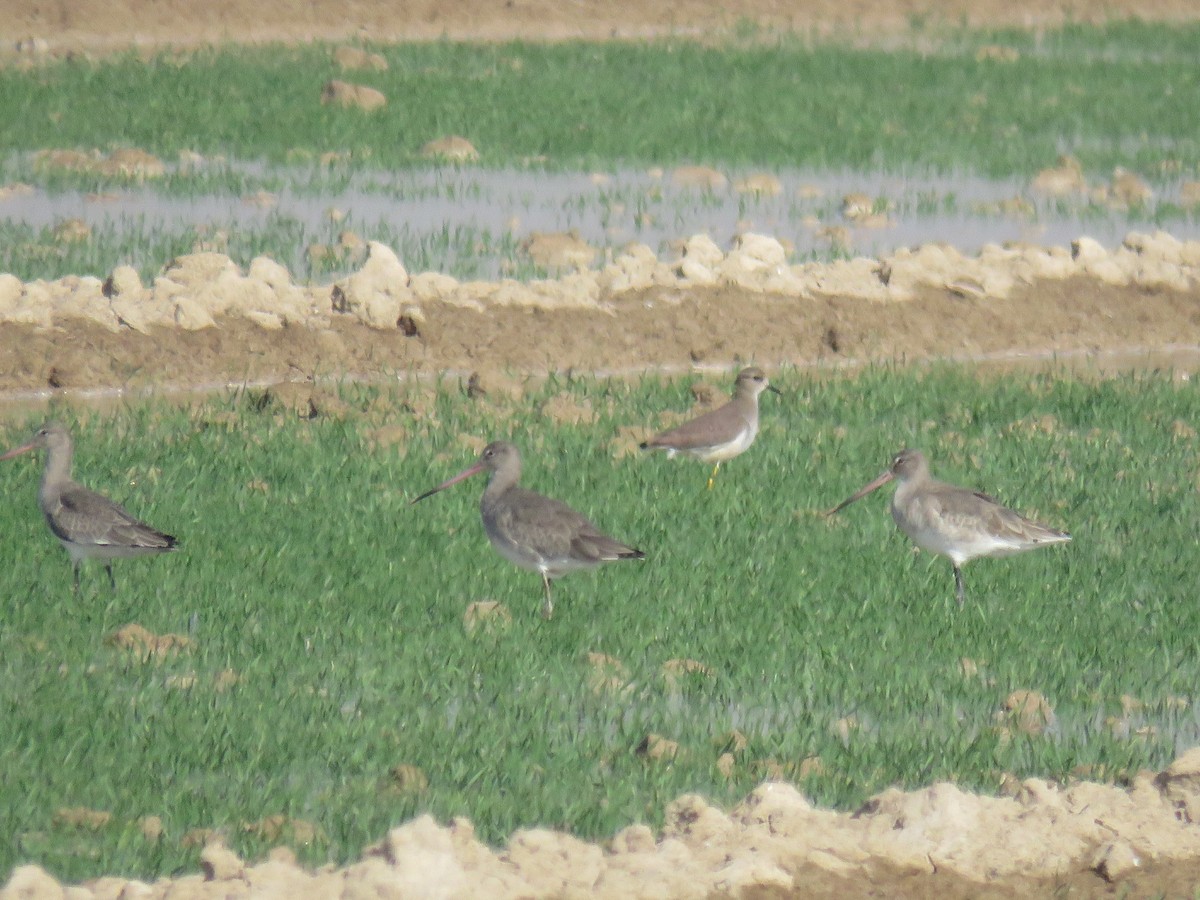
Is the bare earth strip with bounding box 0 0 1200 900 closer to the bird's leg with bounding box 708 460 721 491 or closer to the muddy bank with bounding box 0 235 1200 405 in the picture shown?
the muddy bank with bounding box 0 235 1200 405

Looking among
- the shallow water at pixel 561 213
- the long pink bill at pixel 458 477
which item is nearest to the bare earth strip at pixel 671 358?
the shallow water at pixel 561 213

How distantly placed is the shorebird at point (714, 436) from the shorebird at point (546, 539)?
178cm

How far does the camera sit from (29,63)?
82.6 ft

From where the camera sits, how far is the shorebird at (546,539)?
8.80 metres

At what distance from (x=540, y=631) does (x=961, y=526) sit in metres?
1.94

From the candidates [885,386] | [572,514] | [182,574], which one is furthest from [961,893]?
[885,386]

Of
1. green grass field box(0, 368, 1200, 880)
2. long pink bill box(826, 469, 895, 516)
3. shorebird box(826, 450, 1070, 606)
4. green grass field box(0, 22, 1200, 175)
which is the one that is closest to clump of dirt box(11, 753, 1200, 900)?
green grass field box(0, 368, 1200, 880)

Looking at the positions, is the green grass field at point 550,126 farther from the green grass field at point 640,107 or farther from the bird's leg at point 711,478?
the bird's leg at point 711,478

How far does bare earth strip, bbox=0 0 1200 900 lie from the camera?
601 centimetres

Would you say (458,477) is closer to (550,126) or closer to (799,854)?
(799,854)

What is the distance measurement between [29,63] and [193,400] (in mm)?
14043

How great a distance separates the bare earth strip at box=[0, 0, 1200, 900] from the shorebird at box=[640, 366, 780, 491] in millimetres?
2753

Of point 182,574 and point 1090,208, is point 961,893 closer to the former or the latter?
point 182,574

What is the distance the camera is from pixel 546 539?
8.80 metres
